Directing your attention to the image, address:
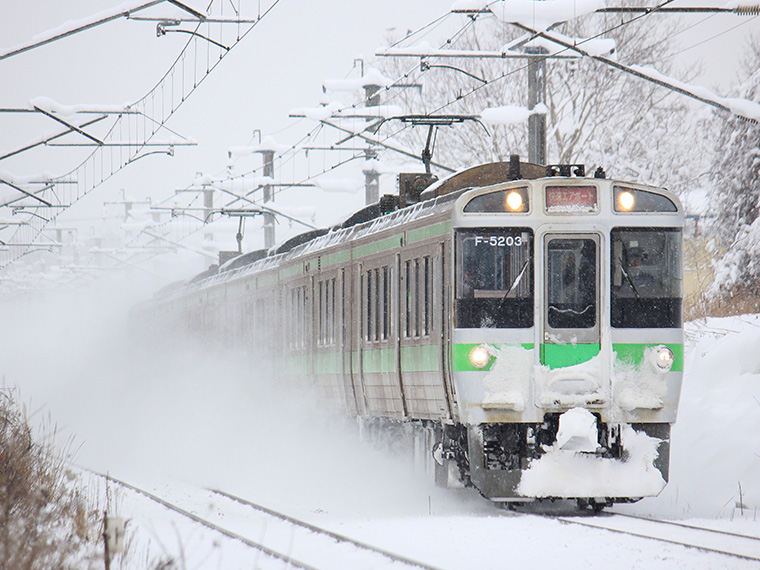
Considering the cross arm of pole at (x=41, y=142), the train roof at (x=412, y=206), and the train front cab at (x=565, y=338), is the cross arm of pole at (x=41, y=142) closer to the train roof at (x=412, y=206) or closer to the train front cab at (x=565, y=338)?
the train roof at (x=412, y=206)

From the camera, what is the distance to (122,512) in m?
11.9

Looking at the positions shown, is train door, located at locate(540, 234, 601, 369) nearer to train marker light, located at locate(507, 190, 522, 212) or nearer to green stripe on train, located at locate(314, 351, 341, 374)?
train marker light, located at locate(507, 190, 522, 212)

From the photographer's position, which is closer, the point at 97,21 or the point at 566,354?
the point at 566,354

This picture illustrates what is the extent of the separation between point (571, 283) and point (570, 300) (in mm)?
148

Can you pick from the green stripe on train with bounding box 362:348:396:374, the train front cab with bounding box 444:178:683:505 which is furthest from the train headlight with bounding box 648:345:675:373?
the green stripe on train with bounding box 362:348:396:374

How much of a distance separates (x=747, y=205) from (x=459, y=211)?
16.2 meters

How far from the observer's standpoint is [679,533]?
9258 mm

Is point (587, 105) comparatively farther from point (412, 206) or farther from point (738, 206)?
point (412, 206)

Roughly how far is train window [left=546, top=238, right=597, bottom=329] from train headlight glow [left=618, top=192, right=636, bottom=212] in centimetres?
41

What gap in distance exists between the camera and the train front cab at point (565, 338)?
1050cm

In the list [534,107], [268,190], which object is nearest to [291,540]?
[534,107]

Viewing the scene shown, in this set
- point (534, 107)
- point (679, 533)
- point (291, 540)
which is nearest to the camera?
point (679, 533)

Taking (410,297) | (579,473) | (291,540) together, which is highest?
(410,297)

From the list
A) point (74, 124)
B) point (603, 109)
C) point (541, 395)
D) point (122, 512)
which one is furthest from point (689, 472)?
point (603, 109)
